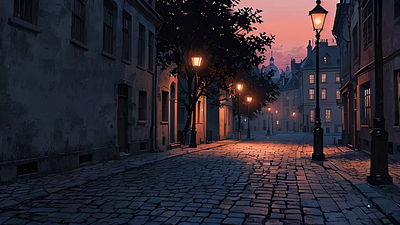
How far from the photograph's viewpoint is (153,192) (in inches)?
299

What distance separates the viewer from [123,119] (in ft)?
52.3

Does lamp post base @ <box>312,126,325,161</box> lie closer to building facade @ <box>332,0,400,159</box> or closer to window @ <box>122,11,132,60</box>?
building facade @ <box>332,0,400,159</box>

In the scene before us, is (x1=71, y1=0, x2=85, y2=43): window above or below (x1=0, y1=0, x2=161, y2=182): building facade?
above

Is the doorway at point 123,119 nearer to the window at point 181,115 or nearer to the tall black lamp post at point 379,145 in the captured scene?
the tall black lamp post at point 379,145

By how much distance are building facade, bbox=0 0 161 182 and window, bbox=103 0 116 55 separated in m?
0.04

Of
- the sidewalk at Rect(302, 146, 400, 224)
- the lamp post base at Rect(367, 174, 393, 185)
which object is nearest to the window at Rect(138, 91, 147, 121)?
the sidewalk at Rect(302, 146, 400, 224)

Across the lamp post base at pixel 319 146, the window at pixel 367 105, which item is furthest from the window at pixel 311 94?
the lamp post base at pixel 319 146

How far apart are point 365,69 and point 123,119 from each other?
10.3 meters

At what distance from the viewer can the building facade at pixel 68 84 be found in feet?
29.0

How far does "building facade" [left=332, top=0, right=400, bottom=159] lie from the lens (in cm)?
1315

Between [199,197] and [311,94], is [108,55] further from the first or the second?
[311,94]

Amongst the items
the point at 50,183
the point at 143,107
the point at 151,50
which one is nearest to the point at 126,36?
the point at 151,50

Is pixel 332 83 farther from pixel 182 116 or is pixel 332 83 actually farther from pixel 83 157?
pixel 83 157

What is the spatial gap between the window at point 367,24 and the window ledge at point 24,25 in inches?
502
